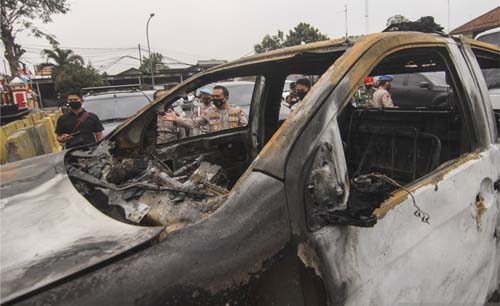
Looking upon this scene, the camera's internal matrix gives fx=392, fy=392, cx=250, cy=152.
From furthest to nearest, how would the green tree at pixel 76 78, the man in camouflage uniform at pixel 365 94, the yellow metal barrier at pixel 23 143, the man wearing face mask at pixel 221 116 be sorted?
1. the green tree at pixel 76 78
2. the yellow metal barrier at pixel 23 143
3. the man wearing face mask at pixel 221 116
4. the man in camouflage uniform at pixel 365 94

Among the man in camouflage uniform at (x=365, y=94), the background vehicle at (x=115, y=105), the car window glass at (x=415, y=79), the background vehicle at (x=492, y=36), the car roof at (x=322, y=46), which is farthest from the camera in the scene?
the car window glass at (x=415, y=79)

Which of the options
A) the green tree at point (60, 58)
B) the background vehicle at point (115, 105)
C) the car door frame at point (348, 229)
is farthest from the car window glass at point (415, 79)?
the green tree at point (60, 58)

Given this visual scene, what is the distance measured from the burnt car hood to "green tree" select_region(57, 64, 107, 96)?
101 ft

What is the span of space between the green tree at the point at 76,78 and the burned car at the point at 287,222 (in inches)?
1218

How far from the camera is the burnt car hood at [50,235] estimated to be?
1.10 m

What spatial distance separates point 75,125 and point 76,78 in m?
29.1

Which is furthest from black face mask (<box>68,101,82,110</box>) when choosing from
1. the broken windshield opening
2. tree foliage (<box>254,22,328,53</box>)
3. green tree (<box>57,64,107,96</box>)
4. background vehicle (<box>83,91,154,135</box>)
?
tree foliage (<box>254,22,328,53</box>)

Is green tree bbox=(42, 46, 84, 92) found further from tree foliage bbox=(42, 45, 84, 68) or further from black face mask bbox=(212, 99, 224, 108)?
black face mask bbox=(212, 99, 224, 108)

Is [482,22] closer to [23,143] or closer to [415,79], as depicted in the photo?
[415,79]

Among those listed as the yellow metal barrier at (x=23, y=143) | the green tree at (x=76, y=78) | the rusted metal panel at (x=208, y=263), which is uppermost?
the green tree at (x=76, y=78)

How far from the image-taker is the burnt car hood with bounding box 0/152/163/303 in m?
1.10

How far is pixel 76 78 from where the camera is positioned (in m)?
31.5

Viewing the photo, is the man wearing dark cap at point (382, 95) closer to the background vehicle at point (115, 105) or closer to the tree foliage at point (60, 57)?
the background vehicle at point (115, 105)

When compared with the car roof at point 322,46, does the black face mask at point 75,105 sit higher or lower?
lower
